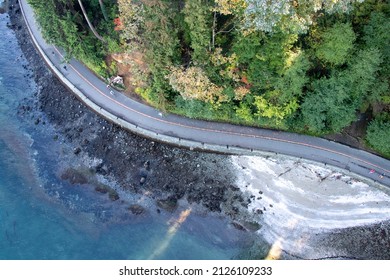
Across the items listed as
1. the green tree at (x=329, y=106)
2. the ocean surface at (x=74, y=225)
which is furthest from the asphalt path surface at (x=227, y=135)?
the ocean surface at (x=74, y=225)

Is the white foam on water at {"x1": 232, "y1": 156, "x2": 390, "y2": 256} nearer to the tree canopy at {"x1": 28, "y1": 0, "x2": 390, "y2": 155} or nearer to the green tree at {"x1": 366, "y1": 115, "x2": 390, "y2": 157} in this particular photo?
the green tree at {"x1": 366, "y1": 115, "x2": 390, "y2": 157}

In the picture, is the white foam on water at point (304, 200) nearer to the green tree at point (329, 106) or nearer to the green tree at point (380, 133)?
the green tree at point (380, 133)

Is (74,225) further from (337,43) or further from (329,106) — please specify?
(337,43)

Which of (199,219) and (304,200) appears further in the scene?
(199,219)

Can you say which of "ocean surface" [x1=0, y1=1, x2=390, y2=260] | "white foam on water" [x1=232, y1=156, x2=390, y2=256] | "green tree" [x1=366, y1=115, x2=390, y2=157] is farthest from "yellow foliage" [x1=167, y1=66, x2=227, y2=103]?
"green tree" [x1=366, y1=115, x2=390, y2=157]

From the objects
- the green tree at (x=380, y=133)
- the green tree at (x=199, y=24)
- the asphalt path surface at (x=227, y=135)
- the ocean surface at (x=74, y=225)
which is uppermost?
the green tree at (x=199, y=24)

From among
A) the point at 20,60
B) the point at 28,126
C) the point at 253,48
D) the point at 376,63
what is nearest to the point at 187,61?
the point at 253,48

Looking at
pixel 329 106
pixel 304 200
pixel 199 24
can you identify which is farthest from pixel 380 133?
pixel 199 24
